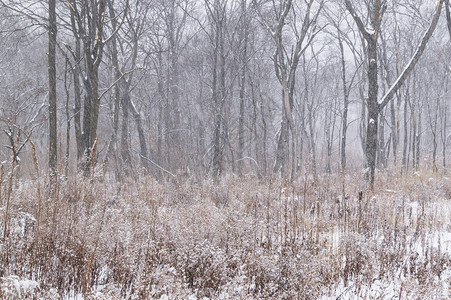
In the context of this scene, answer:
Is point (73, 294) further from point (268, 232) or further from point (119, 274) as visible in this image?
point (268, 232)

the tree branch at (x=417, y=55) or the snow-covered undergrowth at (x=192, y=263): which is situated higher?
the tree branch at (x=417, y=55)

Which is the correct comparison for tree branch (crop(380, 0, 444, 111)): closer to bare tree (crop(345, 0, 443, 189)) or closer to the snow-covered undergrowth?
bare tree (crop(345, 0, 443, 189))

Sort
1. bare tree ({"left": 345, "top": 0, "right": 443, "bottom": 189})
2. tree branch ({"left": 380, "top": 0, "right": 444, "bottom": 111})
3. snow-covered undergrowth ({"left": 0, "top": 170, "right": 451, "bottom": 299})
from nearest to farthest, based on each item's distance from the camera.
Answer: snow-covered undergrowth ({"left": 0, "top": 170, "right": 451, "bottom": 299}), tree branch ({"left": 380, "top": 0, "right": 444, "bottom": 111}), bare tree ({"left": 345, "top": 0, "right": 443, "bottom": 189})

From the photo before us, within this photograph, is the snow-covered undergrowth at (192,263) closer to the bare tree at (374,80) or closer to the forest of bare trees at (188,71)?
the forest of bare trees at (188,71)

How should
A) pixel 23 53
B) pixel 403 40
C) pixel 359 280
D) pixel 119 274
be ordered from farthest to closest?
pixel 23 53, pixel 403 40, pixel 359 280, pixel 119 274

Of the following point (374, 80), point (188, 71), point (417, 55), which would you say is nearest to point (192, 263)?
point (374, 80)

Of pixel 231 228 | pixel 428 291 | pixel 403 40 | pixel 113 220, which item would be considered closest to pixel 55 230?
pixel 113 220

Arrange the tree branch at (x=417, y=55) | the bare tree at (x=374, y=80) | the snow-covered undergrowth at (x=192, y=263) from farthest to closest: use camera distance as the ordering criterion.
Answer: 1. the bare tree at (x=374, y=80)
2. the tree branch at (x=417, y=55)
3. the snow-covered undergrowth at (x=192, y=263)

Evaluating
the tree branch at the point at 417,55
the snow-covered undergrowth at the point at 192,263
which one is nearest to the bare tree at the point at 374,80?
the tree branch at the point at 417,55

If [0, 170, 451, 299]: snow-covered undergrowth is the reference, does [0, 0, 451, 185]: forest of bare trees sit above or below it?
above

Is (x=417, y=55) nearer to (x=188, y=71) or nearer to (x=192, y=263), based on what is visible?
(x=192, y=263)

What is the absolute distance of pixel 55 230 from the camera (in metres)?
2.78

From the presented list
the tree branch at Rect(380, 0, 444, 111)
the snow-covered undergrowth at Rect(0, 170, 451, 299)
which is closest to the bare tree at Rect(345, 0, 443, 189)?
the tree branch at Rect(380, 0, 444, 111)

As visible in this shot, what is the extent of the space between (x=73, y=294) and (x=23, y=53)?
61.8ft
